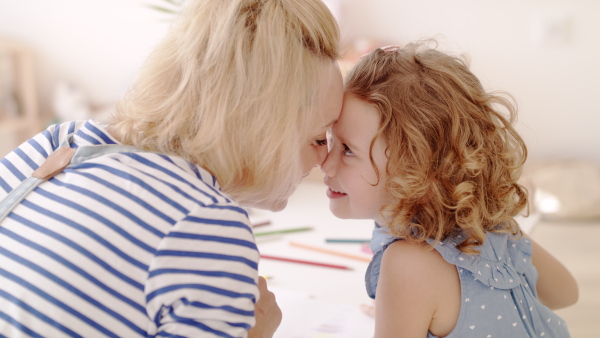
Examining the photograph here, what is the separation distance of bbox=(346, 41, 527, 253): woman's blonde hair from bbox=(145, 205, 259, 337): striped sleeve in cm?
28

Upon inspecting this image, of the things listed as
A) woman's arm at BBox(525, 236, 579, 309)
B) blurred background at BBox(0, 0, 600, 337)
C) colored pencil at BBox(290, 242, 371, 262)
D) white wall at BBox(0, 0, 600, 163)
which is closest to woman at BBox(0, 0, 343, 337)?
colored pencil at BBox(290, 242, 371, 262)

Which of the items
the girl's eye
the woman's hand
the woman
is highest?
the woman

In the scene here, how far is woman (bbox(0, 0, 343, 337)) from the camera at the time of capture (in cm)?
65

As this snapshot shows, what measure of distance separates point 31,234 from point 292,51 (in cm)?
35

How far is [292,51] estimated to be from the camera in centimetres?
75

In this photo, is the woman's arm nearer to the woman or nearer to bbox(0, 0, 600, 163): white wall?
the woman

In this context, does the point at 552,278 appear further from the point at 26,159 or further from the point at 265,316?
the point at 26,159

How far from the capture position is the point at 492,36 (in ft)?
7.63

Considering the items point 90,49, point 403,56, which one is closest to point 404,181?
point 403,56

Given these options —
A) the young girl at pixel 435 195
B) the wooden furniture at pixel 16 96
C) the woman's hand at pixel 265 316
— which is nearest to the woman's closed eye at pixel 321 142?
the young girl at pixel 435 195

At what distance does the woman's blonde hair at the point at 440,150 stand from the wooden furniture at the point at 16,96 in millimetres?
1737

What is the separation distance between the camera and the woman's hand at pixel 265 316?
77 centimetres

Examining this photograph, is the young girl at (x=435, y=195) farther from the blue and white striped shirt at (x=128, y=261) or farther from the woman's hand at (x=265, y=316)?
the blue and white striped shirt at (x=128, y=261)

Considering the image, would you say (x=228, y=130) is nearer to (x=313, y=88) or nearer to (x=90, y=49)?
(x=313, y=88)
